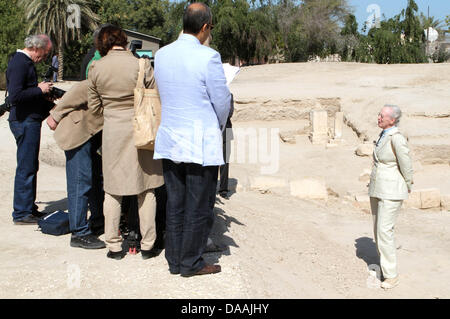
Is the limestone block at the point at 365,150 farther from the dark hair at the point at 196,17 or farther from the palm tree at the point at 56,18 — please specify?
the palm tree at the point at 56,18

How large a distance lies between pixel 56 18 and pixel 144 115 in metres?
26.9

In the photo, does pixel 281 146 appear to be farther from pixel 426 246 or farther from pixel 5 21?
pixel 5 21

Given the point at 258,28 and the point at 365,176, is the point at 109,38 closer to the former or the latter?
the point at 365,176

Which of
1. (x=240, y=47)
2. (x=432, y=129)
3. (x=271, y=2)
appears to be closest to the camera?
(x=432, y=129)

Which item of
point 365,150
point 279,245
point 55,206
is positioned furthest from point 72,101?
point 365,150

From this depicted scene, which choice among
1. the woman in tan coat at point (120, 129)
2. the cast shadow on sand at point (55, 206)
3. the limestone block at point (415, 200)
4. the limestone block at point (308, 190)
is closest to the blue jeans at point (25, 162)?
the cast shadow on sand at point (55, 206)

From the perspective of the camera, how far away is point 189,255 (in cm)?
359

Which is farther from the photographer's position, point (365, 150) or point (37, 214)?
point (365, 150)

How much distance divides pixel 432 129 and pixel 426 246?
6895mm

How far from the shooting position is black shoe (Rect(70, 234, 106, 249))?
424 centimetres

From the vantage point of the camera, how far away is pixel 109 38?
3775mm

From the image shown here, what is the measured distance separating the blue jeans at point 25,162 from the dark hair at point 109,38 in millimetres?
1392

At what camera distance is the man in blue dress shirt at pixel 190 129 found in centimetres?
337
